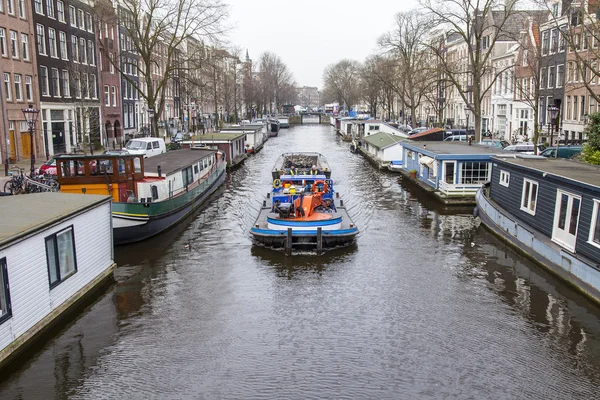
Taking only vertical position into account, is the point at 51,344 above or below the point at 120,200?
below

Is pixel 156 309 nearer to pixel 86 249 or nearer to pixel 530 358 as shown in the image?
pixel 86 249

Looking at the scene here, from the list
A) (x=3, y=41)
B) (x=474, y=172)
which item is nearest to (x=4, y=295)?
(x=474, y=172)

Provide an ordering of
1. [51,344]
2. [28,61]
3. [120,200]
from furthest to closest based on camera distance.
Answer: [28,61]
[120,200]
[51,344]

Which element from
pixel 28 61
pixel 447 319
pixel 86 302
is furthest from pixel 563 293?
pixel 28 61

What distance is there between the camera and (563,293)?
651 inches

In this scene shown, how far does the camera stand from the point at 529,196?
20.9 metres

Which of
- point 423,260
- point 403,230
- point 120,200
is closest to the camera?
point 423,260

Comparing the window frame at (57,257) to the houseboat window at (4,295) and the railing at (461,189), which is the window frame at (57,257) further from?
the railing at (461,189)

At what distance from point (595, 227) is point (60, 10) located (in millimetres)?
47494

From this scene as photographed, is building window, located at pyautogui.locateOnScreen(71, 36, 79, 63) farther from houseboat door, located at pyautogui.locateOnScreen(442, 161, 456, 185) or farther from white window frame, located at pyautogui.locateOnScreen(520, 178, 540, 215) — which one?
white window frame, located at pyautogui.locateOnScreen(520, 178, 540, 215)

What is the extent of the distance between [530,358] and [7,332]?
454 inches

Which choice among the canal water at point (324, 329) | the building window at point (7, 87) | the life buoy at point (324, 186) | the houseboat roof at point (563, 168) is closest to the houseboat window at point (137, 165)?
the canal water at point (324, 329)

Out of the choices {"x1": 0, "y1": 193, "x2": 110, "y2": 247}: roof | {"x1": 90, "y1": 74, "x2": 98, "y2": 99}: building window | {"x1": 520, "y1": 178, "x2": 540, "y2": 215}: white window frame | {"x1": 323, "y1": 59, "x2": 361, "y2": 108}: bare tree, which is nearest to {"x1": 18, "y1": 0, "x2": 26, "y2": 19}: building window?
{"x1": 90, "y1": 74, "x2": 98, "y2": 99}: building window

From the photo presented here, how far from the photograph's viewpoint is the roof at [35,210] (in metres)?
12.7
